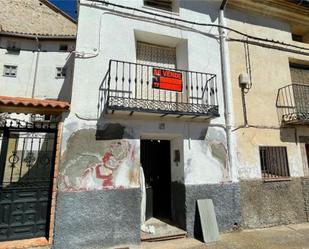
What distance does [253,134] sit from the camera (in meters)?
6.00

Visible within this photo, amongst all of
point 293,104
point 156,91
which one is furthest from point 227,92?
point 293,104

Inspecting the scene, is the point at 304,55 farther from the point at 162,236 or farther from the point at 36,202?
the point at 36,202

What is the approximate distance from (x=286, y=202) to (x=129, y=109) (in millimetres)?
5300

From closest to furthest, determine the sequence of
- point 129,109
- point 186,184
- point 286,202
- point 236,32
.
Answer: point 129,109
point 186,184
point 286,202
point 236,32

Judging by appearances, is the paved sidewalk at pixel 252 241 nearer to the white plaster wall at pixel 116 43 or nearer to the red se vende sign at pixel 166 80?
the white plaster wall at pixel 116 43

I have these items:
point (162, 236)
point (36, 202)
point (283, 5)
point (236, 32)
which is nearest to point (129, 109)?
point (36, 202)

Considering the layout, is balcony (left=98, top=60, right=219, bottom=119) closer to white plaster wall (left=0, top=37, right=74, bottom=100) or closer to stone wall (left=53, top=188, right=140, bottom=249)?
stone wall (left=53, top=188, right=140, bottom=249)

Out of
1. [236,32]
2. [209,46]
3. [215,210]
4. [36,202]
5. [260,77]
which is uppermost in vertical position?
[236,32]

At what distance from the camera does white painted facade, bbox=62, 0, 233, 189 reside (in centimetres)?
476

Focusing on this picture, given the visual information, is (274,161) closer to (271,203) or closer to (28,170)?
(271,203)

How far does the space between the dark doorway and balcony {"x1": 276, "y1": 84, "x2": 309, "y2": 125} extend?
12.5 ft

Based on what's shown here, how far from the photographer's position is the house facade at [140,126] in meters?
4.39

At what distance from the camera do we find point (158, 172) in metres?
6.28

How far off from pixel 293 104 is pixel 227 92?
2630 mm
